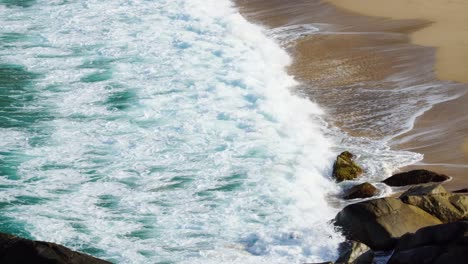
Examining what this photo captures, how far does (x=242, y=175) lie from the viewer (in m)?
11.3

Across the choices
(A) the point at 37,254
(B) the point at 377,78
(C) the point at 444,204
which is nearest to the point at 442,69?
(B) the point at 377,78

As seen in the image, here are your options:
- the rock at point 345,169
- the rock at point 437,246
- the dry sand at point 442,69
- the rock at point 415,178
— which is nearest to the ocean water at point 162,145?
the rock at point 345,169

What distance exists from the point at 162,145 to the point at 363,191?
11.2ft

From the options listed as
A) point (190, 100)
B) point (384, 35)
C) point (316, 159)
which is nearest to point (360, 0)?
point (384, 35)

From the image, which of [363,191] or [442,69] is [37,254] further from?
[442,69]

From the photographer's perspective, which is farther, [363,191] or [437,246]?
[363,191]

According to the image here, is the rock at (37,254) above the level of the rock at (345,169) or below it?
above

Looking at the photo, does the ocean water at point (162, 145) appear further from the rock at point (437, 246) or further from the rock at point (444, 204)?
the rock at point (437, 246)

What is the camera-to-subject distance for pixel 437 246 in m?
7.64

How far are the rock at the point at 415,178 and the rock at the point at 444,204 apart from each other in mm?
1403

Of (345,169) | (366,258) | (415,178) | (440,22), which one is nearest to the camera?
(366,258)

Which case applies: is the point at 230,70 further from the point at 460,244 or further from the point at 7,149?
the point at 460,244

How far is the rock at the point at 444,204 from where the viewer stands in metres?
8.93

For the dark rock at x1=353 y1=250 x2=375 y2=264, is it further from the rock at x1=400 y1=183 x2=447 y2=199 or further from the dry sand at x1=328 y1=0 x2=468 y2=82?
the dry sand at x1=328 y1=0 x2=468 y2=82
